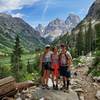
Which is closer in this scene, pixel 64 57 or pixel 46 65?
pixel 64 57

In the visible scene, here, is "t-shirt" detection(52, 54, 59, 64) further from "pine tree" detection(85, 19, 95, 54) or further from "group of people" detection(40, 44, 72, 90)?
"pine tree" detection(85, 19, 95, 54)

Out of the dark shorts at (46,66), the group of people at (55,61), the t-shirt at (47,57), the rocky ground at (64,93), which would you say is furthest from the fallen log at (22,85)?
the t-shirt at (47,57)

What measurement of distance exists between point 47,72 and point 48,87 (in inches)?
36.0

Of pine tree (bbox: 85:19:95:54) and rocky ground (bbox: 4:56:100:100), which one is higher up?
pine tree (bbox: 85:19:95:54)

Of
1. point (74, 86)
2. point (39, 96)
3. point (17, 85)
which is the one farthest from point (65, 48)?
point (74, 86)

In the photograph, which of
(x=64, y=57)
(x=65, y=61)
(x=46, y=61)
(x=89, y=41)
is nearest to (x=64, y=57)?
(x=64, y=57)

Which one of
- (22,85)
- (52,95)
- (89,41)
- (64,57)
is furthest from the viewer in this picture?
(89,41)

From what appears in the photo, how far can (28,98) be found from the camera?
19156mm

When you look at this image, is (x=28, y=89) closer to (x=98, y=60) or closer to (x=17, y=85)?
(x=17, y=85)

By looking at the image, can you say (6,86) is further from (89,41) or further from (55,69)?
(89,41)

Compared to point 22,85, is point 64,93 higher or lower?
lower

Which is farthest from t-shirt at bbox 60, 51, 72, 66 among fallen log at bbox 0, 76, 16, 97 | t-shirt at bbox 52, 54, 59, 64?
fallen log at bbox 0, 76, 16, 97

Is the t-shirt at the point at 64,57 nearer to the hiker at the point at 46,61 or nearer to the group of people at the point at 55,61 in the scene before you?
the group of people at the point at 55,61

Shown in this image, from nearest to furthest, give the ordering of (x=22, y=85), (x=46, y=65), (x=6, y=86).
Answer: (x=46, y=65) → (x=6, y=86) → (x=22, y=85)
